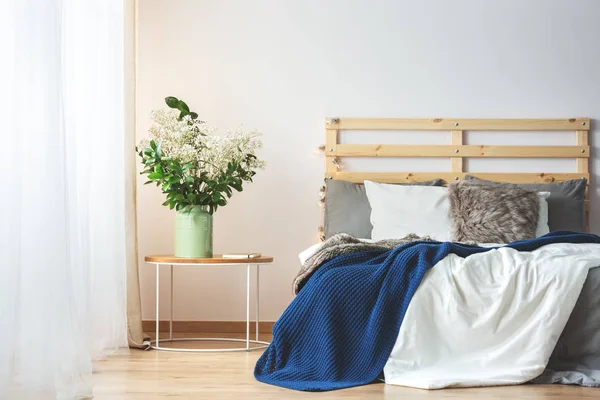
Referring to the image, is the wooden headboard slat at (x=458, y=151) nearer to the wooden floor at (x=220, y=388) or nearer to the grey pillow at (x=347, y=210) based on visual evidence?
the grey pillow at (x=347, y=210)

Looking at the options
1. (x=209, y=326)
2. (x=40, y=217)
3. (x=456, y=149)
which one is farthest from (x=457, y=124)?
(x=40, y=217)

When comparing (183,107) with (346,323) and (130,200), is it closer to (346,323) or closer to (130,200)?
(130,200)

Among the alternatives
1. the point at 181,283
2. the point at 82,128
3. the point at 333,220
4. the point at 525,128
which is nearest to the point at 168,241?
the point at 181,283

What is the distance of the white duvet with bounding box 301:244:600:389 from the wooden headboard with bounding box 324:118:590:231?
6.01 ft

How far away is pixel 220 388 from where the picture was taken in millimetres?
2914

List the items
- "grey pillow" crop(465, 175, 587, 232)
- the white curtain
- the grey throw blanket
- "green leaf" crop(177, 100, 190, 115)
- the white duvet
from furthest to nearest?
"grey pillow" crop(465, 175, 587, 232) → "green leaf" crop(177, 100, 190, 115) → the grey throw blanket → the white duvet → the white curtain

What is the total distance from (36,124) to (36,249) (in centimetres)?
38

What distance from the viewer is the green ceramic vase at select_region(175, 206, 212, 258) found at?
13.2 ft

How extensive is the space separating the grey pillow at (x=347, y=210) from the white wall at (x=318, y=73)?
220mm

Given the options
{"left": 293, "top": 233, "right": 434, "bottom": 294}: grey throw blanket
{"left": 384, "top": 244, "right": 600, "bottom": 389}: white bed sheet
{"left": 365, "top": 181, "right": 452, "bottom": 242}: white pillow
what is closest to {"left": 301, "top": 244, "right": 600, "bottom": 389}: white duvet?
{"left": 384, "top": 244, "right": 600, "bottom": 389}: white bed sheet

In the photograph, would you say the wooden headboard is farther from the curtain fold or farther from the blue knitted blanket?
the blue knitted blanket

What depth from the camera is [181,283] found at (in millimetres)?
4832

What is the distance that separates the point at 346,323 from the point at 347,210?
1609 millimetres

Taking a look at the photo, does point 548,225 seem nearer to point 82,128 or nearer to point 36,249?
point 82,128
